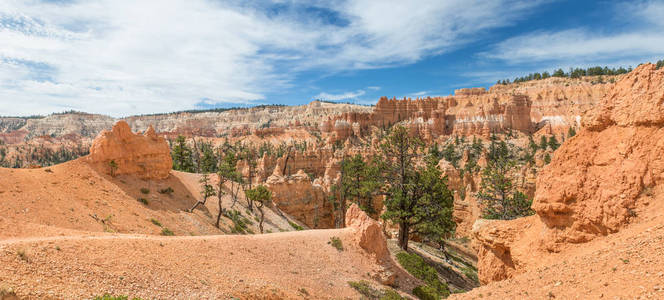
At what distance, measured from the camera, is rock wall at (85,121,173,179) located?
26453 millimetres

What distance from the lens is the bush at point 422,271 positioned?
18172 millimetres

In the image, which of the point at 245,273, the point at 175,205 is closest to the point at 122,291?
the point at 245,273

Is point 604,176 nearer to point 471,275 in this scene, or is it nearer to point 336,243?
point 336,243

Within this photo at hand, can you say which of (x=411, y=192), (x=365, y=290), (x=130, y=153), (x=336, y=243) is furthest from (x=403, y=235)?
(x=130, y=153)

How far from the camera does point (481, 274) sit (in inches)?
459

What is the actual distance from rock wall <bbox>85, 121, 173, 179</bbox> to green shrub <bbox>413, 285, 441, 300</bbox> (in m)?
24.7

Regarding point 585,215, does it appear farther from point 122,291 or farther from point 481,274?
point 122,291

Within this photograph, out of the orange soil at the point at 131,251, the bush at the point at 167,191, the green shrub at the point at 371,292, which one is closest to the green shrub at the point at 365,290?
the green shrub at the point at 371,292

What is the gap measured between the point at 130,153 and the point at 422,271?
83.7 ft


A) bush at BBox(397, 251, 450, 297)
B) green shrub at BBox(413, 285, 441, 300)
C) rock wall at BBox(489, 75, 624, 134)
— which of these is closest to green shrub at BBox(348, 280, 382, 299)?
green shrub at BBox(413, 285, 441, 300)

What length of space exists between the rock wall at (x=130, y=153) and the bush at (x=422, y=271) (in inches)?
914

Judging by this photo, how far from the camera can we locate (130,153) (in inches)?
1123

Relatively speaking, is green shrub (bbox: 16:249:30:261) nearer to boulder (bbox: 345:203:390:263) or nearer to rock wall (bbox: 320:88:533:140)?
boulder (bbox: 345:203:390:263)

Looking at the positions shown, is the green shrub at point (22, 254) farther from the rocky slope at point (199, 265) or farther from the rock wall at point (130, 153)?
the rock wall at point (130, 153)
